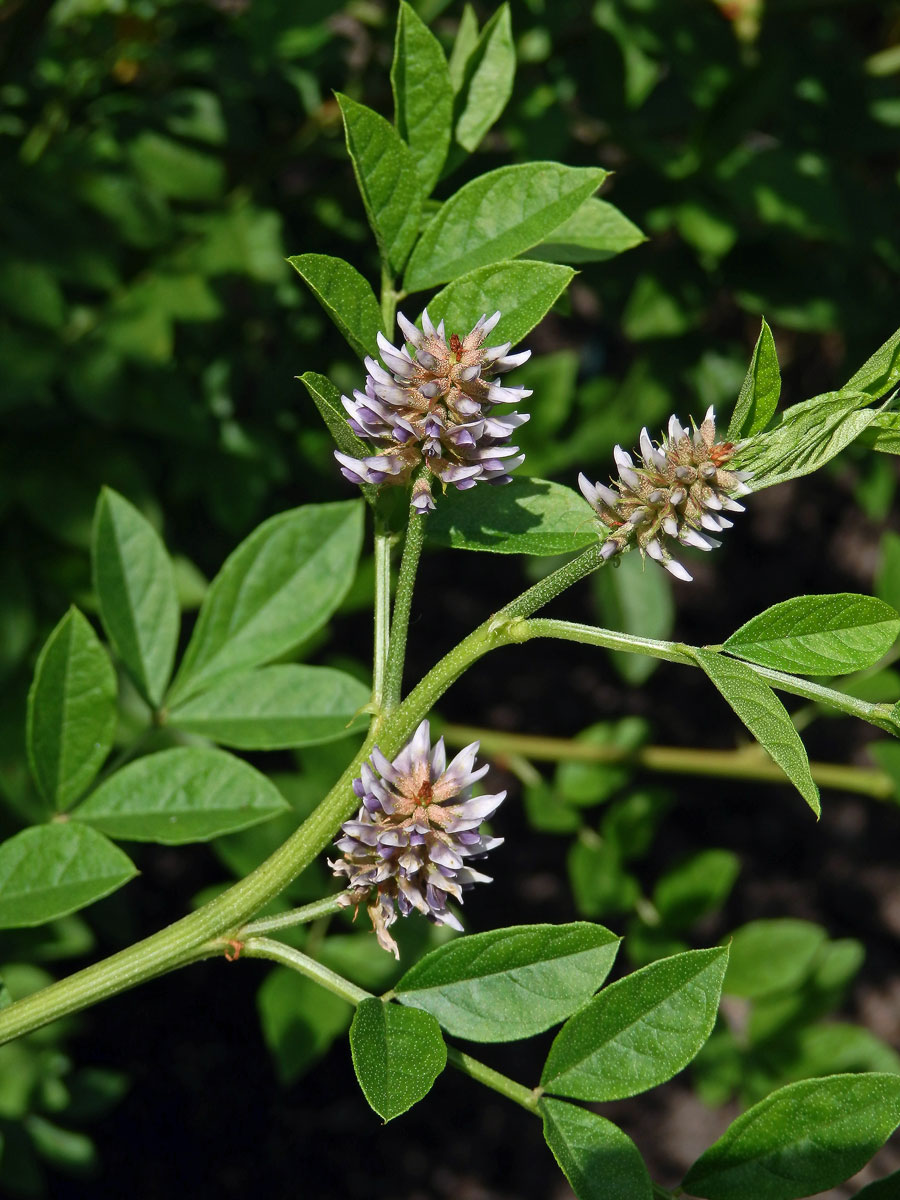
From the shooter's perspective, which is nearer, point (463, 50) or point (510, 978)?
point (510, 978)

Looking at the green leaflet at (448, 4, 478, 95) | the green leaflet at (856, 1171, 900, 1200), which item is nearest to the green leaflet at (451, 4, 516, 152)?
the green leaflet at (448, 4, 478, 95)

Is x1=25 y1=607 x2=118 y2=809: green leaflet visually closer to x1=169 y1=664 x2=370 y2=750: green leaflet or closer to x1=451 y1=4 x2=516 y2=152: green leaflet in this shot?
x1=169 y1=664 x2=370 y2=750: green leaflet

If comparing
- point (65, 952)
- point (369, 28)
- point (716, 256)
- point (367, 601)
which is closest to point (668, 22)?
point (716, 256)

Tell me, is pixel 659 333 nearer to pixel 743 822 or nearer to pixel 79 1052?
pixel 743 822

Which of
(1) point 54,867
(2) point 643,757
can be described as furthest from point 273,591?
(2) point 643,757

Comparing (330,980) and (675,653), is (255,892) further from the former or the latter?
(675,653)
